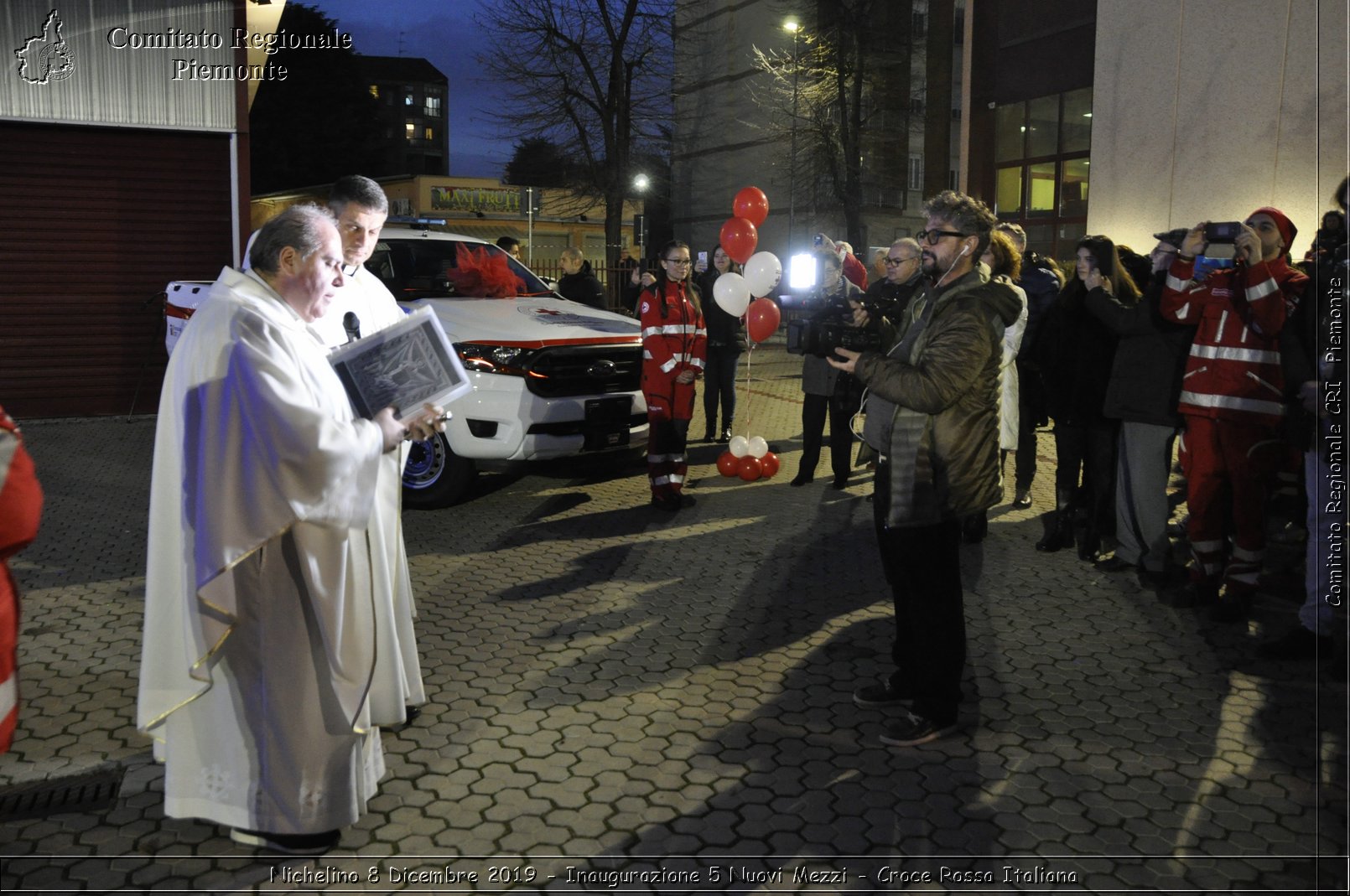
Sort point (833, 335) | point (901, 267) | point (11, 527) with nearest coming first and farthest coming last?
1. point (11, 527)
2. point (833, 335)
3. point (901, 267)

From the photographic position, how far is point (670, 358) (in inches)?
327

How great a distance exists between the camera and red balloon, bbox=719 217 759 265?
35.1 ft

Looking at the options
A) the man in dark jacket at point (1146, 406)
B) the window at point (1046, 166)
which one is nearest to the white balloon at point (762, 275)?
the man in dark jacket at point (1146, 406)

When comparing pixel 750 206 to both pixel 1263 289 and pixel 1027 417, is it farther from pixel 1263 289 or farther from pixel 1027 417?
pixel 1263 289

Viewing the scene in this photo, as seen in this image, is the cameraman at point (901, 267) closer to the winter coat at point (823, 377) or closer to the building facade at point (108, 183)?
the winter coat at point (823, 377)

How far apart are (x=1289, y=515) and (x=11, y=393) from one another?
13310mm

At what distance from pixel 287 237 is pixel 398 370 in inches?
21.8

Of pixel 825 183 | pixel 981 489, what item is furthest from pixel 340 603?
pixel 825 183

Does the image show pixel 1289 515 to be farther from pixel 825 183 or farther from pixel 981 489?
pixel 825 183

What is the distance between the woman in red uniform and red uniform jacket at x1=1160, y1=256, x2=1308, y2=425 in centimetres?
360

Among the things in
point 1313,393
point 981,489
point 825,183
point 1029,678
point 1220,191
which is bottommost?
point 1029,678

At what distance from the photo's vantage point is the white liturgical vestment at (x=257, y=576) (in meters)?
3.27

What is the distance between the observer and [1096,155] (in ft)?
46.2

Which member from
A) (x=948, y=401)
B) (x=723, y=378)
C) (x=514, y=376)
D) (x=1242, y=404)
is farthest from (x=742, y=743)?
(x=723, y=378)
